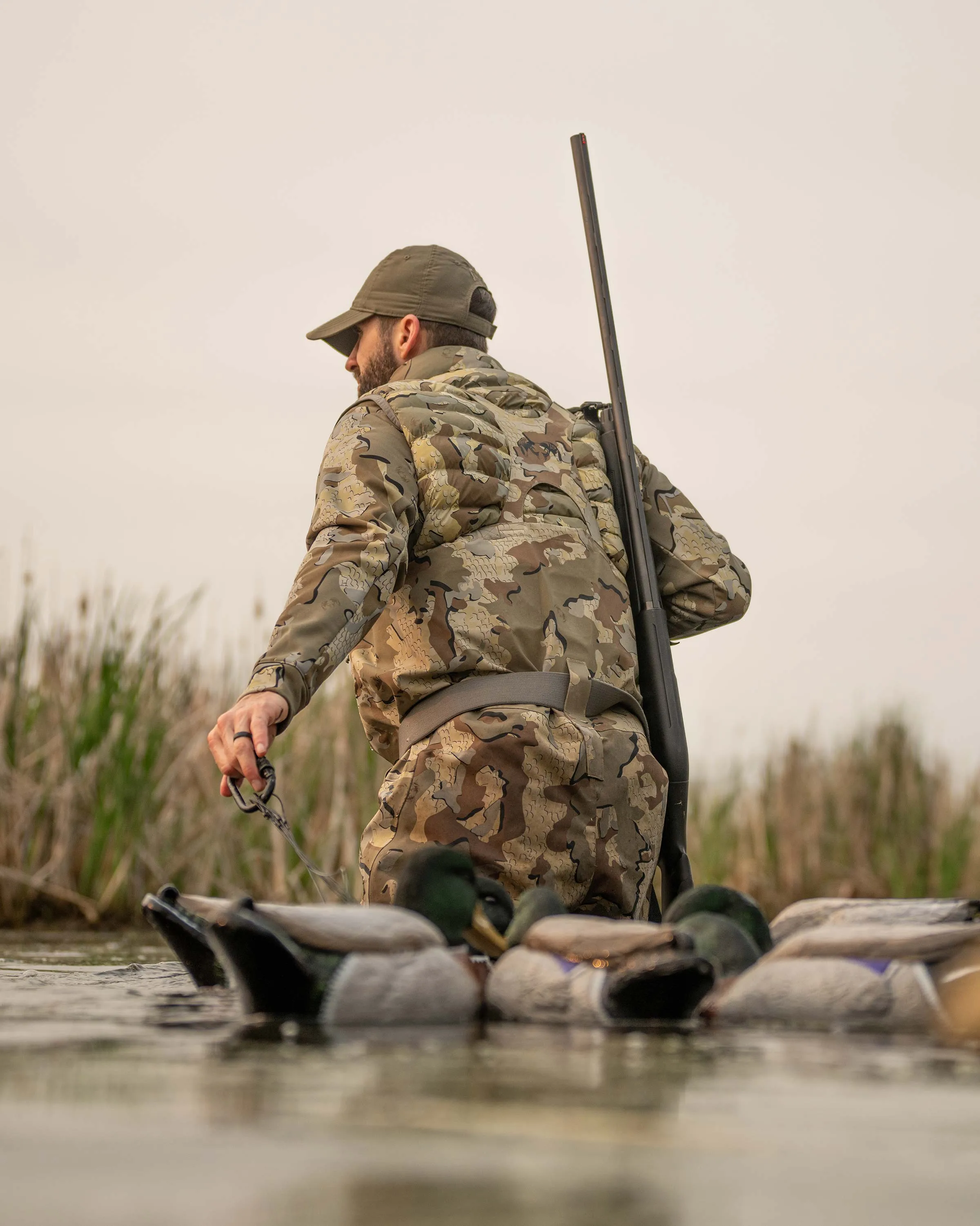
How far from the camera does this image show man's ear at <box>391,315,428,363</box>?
4.35 m

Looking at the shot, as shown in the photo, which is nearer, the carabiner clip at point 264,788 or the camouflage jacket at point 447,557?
the carabiner clip at point 264,788

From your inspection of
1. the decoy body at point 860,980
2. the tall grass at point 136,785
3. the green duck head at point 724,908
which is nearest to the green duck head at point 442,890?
the green duck head at point 724,908

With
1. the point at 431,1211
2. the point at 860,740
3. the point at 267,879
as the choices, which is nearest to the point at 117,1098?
the point at 431,1211

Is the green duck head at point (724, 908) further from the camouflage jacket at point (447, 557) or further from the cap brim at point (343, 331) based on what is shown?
the cap brim at point (343, 331)

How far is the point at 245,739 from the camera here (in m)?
2.99

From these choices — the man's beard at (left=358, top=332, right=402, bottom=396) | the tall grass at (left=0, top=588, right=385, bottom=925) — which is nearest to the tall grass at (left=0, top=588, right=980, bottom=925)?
the tall grass at (left=0, top=588, right=385, bottom=925)

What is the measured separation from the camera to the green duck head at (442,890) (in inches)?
103

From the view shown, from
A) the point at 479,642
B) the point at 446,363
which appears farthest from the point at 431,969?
the point at 446,363

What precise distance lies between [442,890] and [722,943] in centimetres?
48

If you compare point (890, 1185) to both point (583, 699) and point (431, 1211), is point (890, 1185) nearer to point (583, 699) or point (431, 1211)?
point (431, 1211)

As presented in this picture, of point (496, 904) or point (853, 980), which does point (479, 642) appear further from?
point (853, 980)

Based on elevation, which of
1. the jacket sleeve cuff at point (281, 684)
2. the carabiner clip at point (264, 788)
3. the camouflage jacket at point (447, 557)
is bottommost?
the carabiner clip at point (264, 788)

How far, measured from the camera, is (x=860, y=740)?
10992 millimetres

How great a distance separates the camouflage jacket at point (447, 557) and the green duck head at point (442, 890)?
0.72 meters
